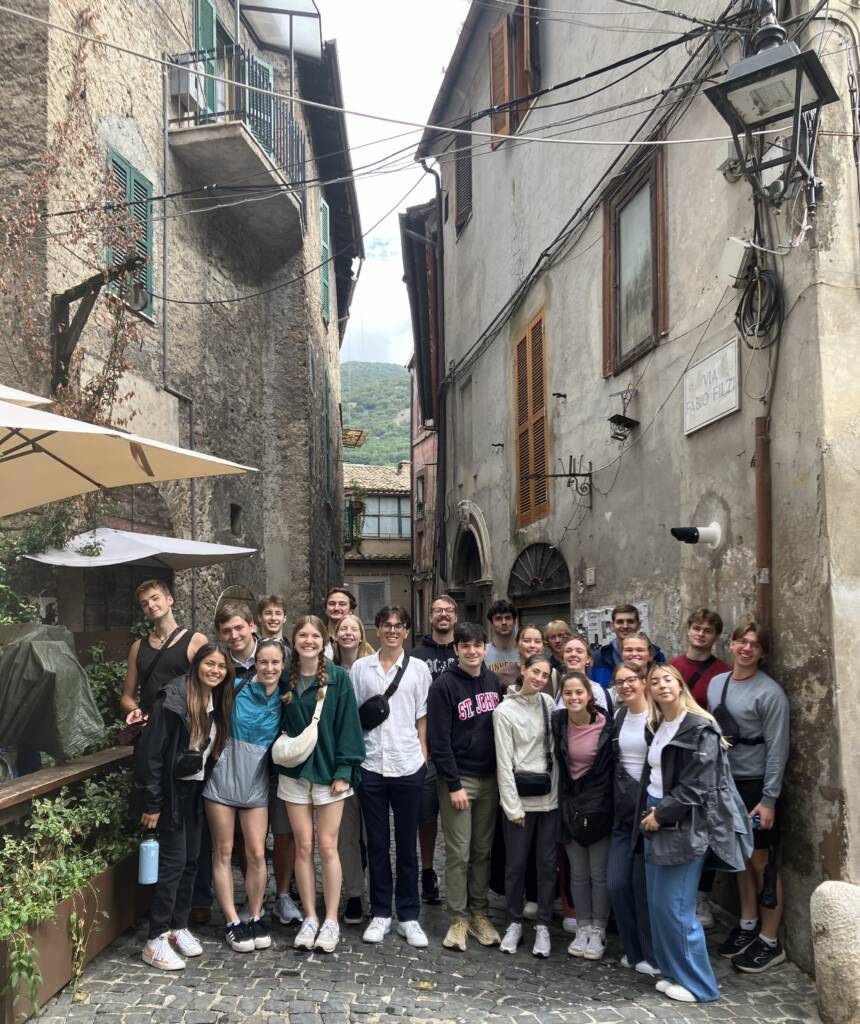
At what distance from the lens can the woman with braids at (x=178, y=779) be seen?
4.93 meters

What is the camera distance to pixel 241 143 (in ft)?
37.8

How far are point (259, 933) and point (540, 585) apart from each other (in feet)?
19.1

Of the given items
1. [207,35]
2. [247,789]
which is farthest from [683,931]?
[207,35]

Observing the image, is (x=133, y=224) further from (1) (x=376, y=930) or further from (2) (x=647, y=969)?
(2) (x=647, y=969)

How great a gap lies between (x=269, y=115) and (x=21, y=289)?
613 centimetres

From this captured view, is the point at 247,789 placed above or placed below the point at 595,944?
above

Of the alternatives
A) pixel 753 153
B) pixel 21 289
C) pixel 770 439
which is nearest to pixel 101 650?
pixel 21 289

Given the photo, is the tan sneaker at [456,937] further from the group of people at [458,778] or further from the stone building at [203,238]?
the stone building at [203,238]

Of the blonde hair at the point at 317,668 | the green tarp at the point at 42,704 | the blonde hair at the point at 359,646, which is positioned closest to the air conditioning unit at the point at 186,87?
the blonde hair at the point at 359,646

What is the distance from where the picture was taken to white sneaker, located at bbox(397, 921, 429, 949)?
17.1 ft

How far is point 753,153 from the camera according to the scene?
17.7 ft

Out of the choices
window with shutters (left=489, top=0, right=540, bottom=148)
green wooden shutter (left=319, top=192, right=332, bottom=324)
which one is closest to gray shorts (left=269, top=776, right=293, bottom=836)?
window with shutters (left=489, top=0, right=540, bottom=148)

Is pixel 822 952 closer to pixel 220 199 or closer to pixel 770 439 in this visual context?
pixel 770 439

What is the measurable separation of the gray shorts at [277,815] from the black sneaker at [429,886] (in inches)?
43.4
